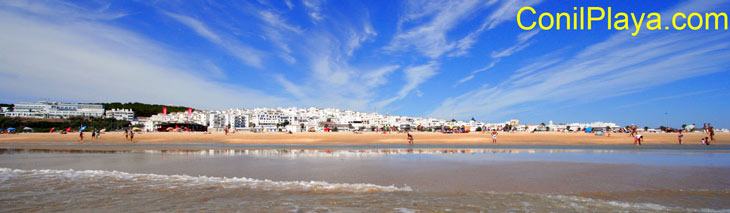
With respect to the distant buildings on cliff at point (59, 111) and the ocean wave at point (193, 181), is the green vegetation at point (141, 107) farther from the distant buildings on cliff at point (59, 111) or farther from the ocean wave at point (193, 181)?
the ocean wave at point (193, 181)

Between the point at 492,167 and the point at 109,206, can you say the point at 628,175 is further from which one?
the point at 109,206

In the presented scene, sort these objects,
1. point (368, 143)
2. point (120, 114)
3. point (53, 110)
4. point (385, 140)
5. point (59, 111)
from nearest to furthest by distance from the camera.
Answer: point (368, 143)
point (385, 140)
point (120, 114)
point (53, 110)
point (59, 111)

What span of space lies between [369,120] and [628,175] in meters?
122

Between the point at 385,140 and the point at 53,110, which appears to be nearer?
the point at 385,140

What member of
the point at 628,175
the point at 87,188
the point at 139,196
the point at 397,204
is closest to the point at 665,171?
the point at 628,175

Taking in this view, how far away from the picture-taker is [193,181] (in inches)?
369

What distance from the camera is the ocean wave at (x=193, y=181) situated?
840cm

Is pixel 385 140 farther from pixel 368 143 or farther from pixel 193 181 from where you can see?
pixel 193 181

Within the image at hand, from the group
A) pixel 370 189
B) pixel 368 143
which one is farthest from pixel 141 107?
pixel 370 189

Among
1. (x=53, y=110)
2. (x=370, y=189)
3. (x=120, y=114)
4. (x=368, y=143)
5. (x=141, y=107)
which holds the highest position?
(x=141, y=107)

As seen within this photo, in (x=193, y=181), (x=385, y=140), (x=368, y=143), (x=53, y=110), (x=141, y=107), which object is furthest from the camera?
(x=141, y=107)

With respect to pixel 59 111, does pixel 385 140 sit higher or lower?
lower

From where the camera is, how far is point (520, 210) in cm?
620

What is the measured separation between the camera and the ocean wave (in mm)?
8405
